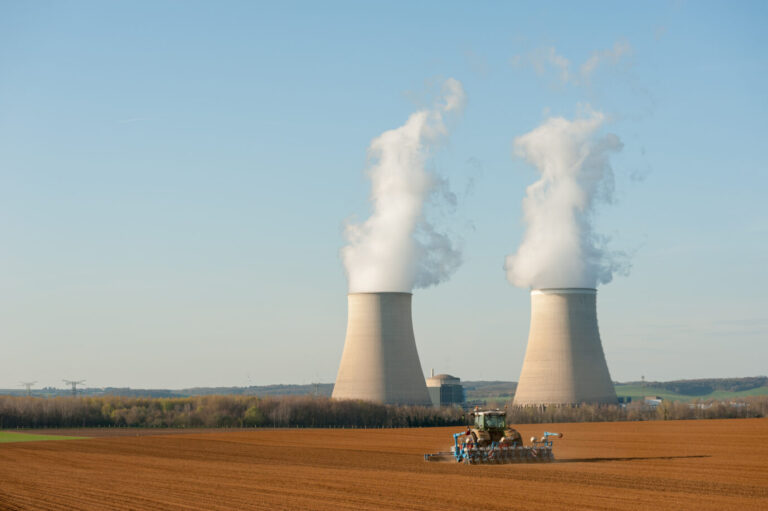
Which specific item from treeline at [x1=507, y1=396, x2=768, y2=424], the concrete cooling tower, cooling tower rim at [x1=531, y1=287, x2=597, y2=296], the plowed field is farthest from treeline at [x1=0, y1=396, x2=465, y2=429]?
the plowed field

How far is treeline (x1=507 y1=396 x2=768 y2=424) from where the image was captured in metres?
41.9

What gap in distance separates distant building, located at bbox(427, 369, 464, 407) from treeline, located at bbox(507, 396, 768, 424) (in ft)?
48.1

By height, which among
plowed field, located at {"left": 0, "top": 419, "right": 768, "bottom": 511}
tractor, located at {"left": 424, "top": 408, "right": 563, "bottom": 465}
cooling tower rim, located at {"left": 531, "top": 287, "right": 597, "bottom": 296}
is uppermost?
cooling tower rim, located at {"left": 531, "top": 287, "right": 597, "bottom": 296}

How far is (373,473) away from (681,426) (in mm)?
27704

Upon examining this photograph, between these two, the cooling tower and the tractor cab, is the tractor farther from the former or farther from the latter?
the cooling tower

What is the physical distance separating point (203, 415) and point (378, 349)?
17.7m

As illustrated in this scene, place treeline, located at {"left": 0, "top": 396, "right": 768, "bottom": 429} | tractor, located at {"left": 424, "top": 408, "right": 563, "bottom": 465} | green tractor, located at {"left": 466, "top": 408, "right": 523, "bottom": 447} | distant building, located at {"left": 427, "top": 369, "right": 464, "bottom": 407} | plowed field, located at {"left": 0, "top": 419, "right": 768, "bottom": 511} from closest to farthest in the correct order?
plowed field, located at {"left": 0, "top": 419, "right": 768, "bottom": 511}
tractor, located at {"left": 424, "top": 408, "right": 563, "bottom": 465}
green tractor, located at {"left": 466, "top": 408, "right": 523, "bottom": 447}
treeline, located at {"left": 0, "top": 396, "right": 768, "bottom": 429}
distant building, located at {"left": 427, "top": 369, "right": 464, "bottom": 407}

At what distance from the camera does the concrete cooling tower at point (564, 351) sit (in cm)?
3825

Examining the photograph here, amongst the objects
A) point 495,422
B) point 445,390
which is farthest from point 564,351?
point 445,390

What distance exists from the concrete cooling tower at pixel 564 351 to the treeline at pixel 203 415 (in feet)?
34.0

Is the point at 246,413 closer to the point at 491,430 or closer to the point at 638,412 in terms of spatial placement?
the point at 638,412

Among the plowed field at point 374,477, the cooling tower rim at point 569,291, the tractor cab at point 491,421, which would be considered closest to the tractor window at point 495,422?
the tractor cab at point 491,421

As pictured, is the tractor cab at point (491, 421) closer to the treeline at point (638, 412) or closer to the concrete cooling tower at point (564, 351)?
the concrete cooling tower at point (564, 351)

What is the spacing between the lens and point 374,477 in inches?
729
